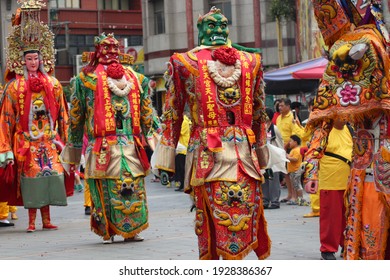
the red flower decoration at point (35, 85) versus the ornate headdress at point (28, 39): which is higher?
the ornate headdress at point (28, 39)

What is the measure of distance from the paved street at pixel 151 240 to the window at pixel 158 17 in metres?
28.7

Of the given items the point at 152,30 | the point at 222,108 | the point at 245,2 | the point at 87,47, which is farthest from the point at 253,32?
the point at 222,108

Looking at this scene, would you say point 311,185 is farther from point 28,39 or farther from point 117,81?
point 28,39

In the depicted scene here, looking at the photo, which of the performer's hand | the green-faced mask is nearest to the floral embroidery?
the performer's hand

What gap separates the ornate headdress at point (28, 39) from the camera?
12.7 meters

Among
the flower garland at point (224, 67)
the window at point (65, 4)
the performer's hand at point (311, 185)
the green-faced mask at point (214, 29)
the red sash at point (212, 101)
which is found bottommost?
the performer's hand at point (311, 185)

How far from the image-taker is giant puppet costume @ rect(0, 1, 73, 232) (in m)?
Result: 12.4

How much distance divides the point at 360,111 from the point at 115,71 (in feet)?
15.0

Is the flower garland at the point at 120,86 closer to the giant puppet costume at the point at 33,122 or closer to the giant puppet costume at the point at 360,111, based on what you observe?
the giant puppet costume at the point at 33,122

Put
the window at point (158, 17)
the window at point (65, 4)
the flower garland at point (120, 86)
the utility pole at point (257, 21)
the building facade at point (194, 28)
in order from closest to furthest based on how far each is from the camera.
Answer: the flower garland at point (120, 86) → the building facade at point (194, 28) → the utility pole at point (257, 21) → the window at point (158, 17) → the window at point (65, 4)

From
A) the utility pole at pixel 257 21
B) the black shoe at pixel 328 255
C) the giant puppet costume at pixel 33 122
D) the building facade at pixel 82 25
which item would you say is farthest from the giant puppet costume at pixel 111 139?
the building facade at pixel 82 25

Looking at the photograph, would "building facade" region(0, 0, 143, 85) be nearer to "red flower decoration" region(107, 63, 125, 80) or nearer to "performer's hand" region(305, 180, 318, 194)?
"red flower decoration" region(107, 63, 125, 80)

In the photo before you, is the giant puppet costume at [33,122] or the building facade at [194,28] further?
the building facade at [194,28]

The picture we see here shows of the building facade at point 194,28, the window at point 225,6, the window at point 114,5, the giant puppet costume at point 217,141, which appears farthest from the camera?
the window at point 114,5
